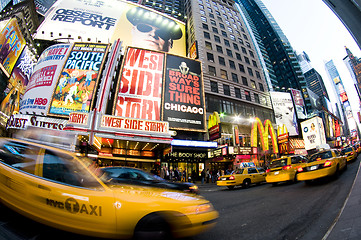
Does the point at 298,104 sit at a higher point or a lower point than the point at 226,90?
higher

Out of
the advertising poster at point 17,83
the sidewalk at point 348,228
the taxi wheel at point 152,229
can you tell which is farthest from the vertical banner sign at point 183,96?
the advertising poster at point 17,83

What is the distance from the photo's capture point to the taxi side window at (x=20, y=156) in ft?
8.82

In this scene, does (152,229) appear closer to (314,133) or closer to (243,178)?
(243,178)

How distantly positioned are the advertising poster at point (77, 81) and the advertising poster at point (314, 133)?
38214mm

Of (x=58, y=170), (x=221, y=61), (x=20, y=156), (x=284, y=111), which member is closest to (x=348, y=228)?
(x=58, y=170)

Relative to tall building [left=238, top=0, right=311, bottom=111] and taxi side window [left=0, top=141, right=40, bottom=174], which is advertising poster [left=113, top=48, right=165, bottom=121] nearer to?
taxi side window [left=0, top=141, right=40, bottom=174]

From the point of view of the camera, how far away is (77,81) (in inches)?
736

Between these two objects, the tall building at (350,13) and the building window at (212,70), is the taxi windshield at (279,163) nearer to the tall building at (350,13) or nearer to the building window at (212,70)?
the tall building at (350,13)

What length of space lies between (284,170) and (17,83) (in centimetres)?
3468

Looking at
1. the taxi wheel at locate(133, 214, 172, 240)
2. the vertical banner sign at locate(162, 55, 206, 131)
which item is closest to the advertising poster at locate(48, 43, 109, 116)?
the vertical banner sign at locate(162, 55, 206, 131)

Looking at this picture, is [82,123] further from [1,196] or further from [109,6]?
[109,6]

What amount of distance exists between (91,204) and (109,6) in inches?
1476

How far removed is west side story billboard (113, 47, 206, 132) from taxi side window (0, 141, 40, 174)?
50.0 ft

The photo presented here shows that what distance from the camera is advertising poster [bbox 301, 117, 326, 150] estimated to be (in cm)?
2975
